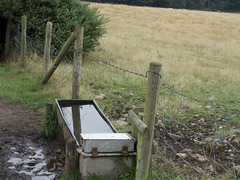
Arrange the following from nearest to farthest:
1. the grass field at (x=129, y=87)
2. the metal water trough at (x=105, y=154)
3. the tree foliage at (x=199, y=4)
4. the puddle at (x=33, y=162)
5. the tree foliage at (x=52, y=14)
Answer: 1. the metal water trough at (x=105, y=154)
2. the puddle at (x=33, y=162)
3. the grass field at (x=129, y=87)
4. the tree foliage at (x=52, y=14)
5. the tree foliage at (x=199, y=4)

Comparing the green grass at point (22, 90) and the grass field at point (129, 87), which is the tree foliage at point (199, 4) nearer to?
the grass field at point (129, 87)

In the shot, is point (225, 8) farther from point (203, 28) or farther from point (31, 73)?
point (31, 73)

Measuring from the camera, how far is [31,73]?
27.6ft

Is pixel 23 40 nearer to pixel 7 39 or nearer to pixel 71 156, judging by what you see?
pixel 7 39

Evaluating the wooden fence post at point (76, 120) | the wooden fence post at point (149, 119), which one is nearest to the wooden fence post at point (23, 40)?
the wooden fence post at point (76, 120)

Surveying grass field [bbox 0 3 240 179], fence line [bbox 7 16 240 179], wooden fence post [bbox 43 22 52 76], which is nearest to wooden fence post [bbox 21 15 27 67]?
grass field [bbox 0 3 240 179]

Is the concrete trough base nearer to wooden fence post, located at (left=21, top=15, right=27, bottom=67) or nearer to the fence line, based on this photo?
the fence line

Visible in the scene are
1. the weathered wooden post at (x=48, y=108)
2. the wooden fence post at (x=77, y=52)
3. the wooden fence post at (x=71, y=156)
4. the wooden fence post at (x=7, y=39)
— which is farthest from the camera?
the wooden fence post at (x=7, y=39)

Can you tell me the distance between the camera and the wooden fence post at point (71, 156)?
340cm

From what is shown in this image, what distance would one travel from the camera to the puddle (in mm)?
3779

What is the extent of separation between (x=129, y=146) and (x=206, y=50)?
1458cm

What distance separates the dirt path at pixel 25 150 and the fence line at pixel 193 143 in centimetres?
140

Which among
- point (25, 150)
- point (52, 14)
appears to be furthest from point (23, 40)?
point (25, 150)

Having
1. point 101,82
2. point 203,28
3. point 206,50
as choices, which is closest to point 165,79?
point 101,82
